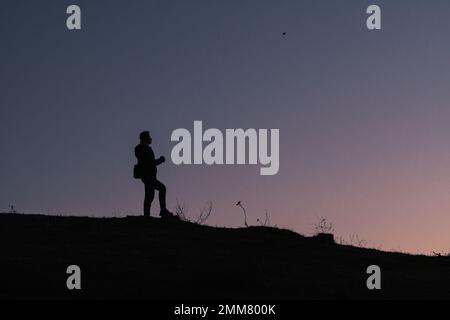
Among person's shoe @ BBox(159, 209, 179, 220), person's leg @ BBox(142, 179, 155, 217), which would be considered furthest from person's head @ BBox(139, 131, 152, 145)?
person's shoe @ BBox(159, 209, 179, 220)

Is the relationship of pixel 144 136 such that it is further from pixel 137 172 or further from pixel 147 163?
pixel 137 172

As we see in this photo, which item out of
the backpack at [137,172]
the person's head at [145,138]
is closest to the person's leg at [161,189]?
the backpack at [137,172]

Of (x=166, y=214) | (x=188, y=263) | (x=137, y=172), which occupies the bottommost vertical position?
(x=188, y=263)

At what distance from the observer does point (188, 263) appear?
15891mm

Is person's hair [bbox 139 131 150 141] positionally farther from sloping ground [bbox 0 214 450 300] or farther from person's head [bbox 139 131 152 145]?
sloping ground [bbox 0 214 450 300]

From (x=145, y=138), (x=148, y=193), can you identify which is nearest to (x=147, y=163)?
(x=145, y=138)

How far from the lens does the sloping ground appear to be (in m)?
13.8

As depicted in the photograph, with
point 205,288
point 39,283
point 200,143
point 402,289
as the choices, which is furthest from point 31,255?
point 402,289

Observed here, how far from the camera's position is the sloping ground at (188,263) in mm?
13766

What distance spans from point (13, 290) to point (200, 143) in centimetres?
754

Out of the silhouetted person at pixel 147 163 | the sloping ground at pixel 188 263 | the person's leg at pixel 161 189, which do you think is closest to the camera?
the sloping ground at pixel 188 263

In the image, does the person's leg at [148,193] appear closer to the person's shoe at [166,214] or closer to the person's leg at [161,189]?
the person's leg at [161,189]
